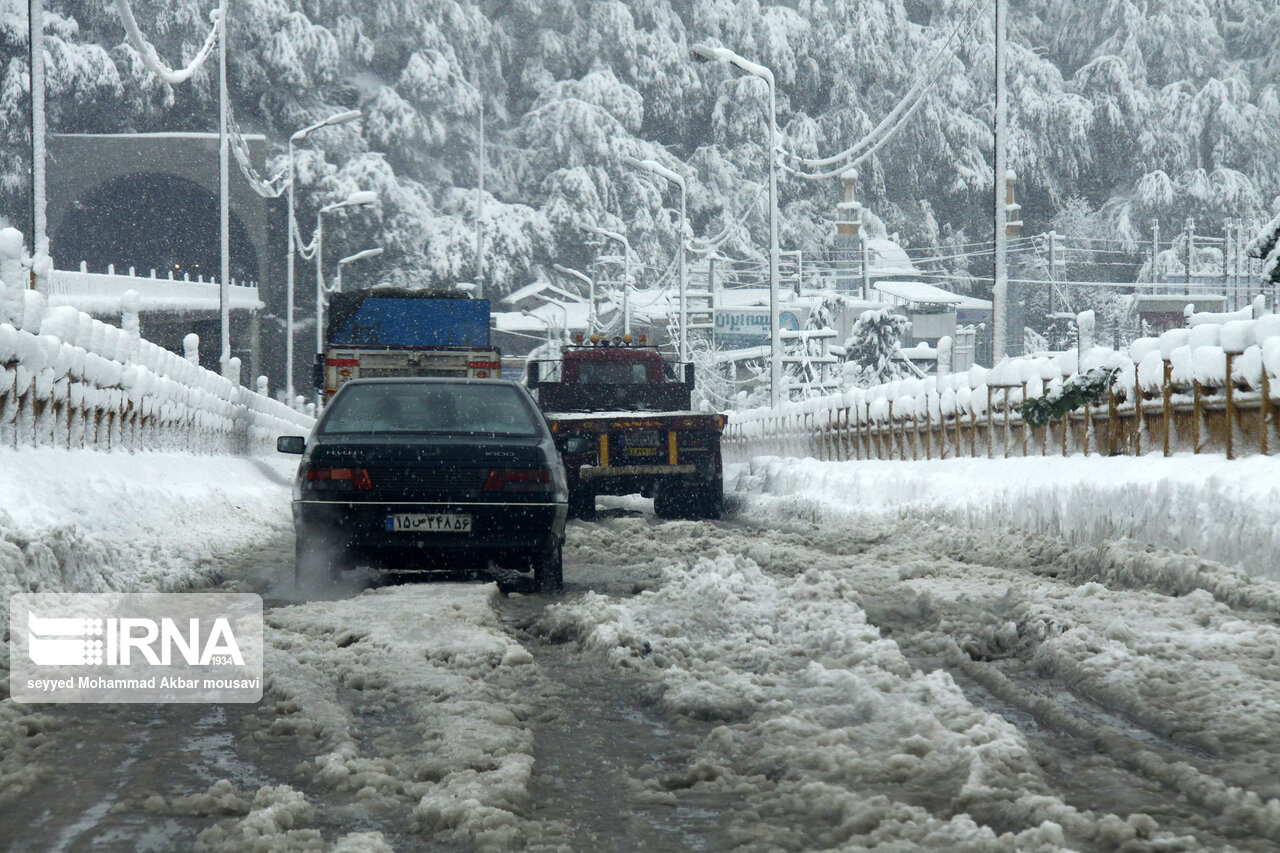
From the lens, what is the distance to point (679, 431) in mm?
18734

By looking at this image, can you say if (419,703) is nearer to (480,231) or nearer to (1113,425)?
(1113,425)

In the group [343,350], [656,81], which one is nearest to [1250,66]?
[656,81]

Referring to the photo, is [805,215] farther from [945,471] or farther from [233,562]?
[233,562]

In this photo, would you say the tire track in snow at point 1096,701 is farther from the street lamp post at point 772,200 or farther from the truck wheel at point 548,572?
the street lamp post at point 772,200

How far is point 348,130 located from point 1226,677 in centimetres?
7546

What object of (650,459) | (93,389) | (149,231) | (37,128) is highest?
(149,231)

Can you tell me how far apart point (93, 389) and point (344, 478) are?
5042 millimetres

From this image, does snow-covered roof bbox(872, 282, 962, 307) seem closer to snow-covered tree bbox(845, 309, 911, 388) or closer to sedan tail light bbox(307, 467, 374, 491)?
snow-covered tree bbox(845, 309, 911, 388)

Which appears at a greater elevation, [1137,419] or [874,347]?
[874,347]

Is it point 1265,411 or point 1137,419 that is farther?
point 1137,419

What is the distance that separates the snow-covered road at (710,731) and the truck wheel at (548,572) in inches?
24.7

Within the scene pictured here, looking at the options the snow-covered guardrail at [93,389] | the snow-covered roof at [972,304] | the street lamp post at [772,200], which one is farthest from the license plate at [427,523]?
the snow-covered roof at [972,304]

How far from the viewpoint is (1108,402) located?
46.1 ft

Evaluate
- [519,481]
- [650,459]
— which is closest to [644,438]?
[650,459]
